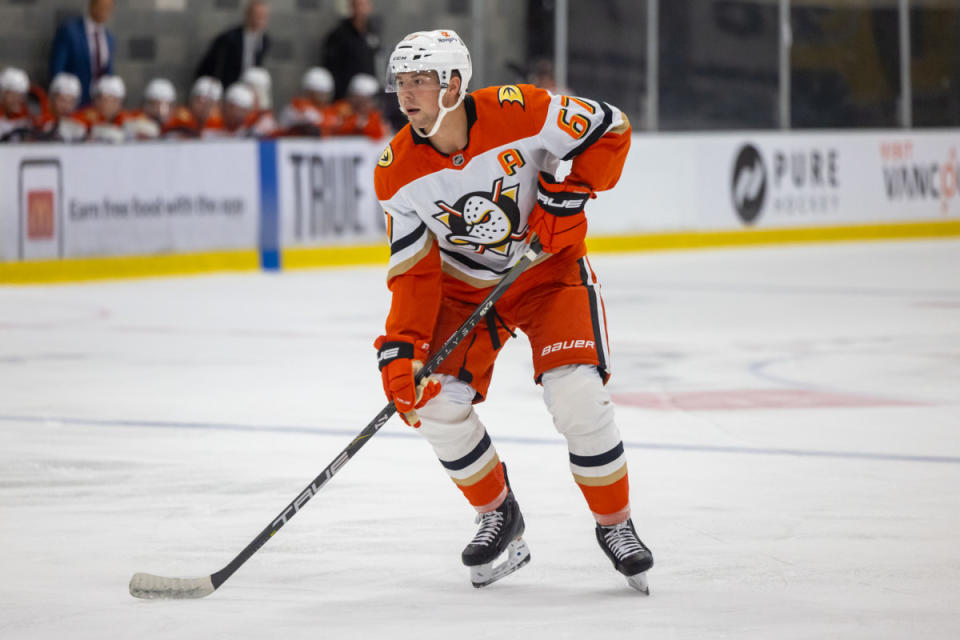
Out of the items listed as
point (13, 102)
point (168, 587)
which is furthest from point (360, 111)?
point (168, 587)

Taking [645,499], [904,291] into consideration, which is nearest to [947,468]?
[645,499]

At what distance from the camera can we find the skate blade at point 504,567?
11.2 feet

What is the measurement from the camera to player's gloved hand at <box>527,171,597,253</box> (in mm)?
3480

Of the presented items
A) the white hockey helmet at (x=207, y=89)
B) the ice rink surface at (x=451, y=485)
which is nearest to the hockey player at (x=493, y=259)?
the ice rink surface at (x=451, y=485)

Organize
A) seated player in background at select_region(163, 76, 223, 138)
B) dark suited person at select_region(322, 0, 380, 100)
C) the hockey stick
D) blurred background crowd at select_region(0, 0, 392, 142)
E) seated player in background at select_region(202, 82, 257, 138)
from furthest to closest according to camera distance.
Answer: dark suited person at select_region(322, 0, 380, 100), seated player in background at select_region(163, 76, 223, 138), seated player in background at select_region(202, 82, 257, 138), blurred background crowd at select_region(0, 0, 392, 142), the hockey stick

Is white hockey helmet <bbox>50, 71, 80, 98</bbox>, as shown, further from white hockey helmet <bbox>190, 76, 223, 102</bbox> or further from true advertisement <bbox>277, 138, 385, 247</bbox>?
true advertisement <bbox>277, 138, 385, 247</bbox>

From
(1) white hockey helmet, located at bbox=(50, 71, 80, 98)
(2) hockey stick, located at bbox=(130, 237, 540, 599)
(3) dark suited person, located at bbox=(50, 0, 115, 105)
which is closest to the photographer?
(2) hockey stick, located at bbox=(130, 237, 540, 599)

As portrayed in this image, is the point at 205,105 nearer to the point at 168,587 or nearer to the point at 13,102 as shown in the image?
the point at 13,102

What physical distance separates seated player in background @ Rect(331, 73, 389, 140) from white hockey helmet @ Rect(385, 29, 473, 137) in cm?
793

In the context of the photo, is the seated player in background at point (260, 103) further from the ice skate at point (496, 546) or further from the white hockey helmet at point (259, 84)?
the ice skate at point (496, 546)

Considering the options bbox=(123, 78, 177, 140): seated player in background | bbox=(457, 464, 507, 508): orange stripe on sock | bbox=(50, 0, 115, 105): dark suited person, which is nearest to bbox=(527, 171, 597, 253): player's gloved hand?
bbox=(457, 464, 507, 508): orange stripe on sock

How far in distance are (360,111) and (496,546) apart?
8925mm

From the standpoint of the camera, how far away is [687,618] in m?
3.12

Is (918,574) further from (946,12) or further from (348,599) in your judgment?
(946,12)
